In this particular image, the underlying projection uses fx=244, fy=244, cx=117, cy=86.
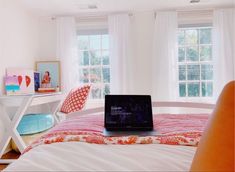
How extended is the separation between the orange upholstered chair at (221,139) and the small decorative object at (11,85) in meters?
2.89

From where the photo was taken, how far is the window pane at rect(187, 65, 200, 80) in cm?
387

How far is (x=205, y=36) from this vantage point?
385 centimetres

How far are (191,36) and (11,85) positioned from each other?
2748mm

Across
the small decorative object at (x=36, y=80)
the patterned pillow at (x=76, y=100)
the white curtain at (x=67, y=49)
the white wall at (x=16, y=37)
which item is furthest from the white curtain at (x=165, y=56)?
the white wall at (x=16, y=37)

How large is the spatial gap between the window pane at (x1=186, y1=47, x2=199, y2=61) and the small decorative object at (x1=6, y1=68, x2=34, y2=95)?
240 centimetres

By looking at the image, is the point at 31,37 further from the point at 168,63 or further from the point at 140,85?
the point at 168,63

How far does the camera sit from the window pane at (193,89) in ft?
12.6

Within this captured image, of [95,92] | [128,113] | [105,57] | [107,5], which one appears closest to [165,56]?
[105,57]

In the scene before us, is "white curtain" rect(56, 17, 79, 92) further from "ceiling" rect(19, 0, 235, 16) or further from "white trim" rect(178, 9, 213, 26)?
"white trim" rect(178, 9, 213, 26)

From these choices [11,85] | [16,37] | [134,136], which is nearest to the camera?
[134,136]

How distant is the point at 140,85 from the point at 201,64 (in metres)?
1.02

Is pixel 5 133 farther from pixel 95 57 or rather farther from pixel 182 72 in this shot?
pixel 182 72

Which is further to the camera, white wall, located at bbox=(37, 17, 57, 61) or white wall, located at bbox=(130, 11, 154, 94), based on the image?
white wall, located at bbox=(37, 17, 57, 61)

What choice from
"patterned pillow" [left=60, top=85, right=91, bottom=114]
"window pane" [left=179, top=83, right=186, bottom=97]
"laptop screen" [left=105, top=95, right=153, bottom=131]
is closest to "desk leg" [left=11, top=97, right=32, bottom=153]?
"patterned pillow" [left=60, top=85, right=91, bottom=114]
